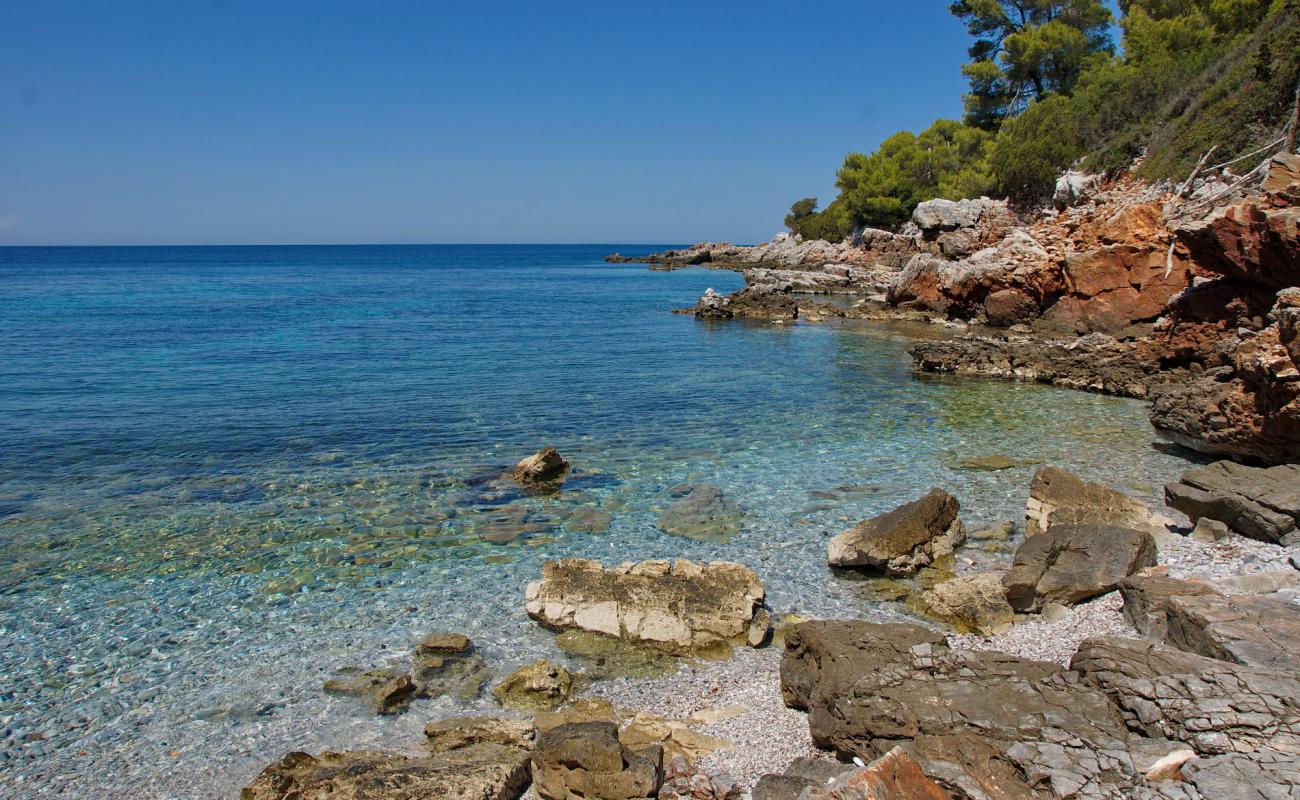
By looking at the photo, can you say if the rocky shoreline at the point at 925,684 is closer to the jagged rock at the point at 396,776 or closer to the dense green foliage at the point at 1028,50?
the jagged rock at the point at 396,776

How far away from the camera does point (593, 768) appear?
652cm

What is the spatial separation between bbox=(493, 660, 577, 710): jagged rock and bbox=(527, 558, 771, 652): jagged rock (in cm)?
115

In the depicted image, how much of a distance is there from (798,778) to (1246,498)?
8953mm

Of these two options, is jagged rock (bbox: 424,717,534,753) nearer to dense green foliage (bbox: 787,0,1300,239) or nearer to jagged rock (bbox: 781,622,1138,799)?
jagged rock (bbox: 781,622,1138,799)

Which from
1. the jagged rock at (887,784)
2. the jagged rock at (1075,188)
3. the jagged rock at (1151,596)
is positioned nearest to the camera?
the jagged rock at (887,784)

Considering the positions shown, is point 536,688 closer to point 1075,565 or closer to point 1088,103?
point 1075,565

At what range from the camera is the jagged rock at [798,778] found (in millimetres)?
6156

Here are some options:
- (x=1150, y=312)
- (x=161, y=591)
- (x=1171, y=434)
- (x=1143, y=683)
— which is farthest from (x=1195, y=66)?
(x=161, y=591)

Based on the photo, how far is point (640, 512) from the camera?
13.7 m

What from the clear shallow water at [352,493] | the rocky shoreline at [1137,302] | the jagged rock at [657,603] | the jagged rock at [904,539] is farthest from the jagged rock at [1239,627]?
the rocky shoreline at [1137,302]

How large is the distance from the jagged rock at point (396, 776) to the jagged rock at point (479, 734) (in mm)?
200

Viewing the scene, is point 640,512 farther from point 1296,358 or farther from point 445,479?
point 1296,358

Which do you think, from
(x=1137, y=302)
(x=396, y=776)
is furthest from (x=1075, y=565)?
(x=1137, y=302)

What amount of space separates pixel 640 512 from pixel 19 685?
8.66m
